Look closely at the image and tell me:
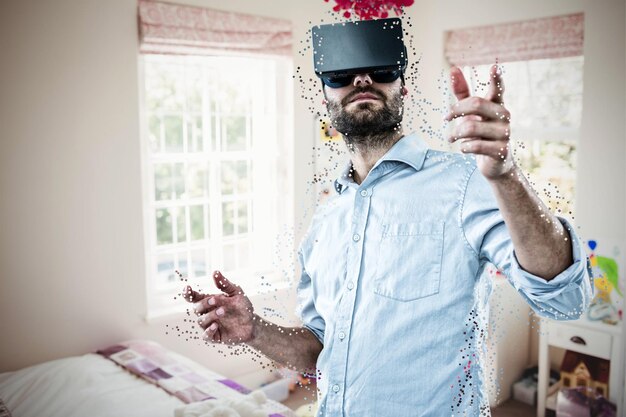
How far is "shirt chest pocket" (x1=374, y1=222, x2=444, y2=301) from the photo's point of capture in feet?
3.15

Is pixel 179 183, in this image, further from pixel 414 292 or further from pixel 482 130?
pixel 482 130

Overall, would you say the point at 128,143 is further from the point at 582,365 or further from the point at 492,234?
the point at 582,365

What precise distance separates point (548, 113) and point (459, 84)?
10.3 ft

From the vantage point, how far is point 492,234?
2.87 feet

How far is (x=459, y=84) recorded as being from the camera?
24.9 inches

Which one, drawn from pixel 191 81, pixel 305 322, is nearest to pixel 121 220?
pixel 191 81

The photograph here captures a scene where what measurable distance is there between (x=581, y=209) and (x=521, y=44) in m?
1.03

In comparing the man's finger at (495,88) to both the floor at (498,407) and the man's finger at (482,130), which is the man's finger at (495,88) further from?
the floor at (498,407)

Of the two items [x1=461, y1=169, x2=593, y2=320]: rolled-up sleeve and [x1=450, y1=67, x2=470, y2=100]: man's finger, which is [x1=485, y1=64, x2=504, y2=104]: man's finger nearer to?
[x1=450, y1=67, x2=470, y2=100]: man's finger

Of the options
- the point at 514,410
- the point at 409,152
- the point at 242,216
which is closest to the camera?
the point at 409,152

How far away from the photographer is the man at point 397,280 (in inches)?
37.1

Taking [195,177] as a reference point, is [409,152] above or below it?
above

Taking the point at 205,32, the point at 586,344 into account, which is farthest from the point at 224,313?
the point at 586,344

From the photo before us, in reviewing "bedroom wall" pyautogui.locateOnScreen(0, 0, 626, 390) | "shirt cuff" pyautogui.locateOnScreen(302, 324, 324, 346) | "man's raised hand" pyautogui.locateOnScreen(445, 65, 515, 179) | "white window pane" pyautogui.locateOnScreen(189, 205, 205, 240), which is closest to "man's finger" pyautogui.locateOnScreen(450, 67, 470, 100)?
"man's raised hand" pyautogui.locateOnScreen(445, 65, 515, 179)
